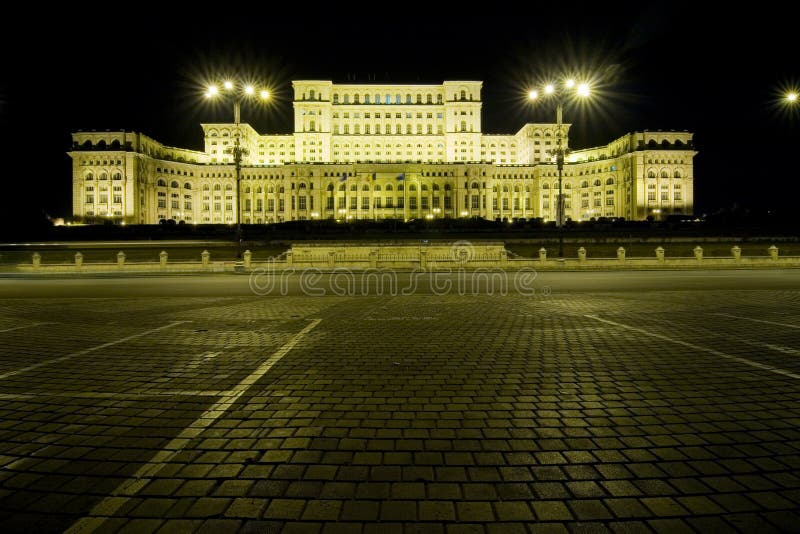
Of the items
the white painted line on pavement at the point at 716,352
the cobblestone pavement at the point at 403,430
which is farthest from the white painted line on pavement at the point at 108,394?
the white painted line on pavement at the point at 716,352

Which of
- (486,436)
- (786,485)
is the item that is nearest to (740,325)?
(786,485)

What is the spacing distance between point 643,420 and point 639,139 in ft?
404

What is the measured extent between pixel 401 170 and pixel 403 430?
367 feet

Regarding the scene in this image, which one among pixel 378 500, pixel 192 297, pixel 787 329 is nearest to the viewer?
pixel 378 500

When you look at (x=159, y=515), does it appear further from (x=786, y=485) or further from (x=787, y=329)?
(x=787, y=329)

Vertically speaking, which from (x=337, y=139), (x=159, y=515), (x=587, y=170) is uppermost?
(x=337, y=139)

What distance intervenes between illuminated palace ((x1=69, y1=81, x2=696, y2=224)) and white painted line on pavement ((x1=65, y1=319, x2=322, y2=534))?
10765 cm

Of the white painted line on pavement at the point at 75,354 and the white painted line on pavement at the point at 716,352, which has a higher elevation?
the white painted line on pavement at the point at 716,352

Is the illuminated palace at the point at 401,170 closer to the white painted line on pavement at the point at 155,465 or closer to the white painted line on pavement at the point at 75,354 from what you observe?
the white painted line on pavement at the point at 75,354

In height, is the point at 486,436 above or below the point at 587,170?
below

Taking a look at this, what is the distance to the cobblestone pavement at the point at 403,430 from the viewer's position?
3.14m

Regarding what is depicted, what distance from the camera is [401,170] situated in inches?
4459

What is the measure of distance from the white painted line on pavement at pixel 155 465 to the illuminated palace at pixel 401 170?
108m

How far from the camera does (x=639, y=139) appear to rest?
361 ft
